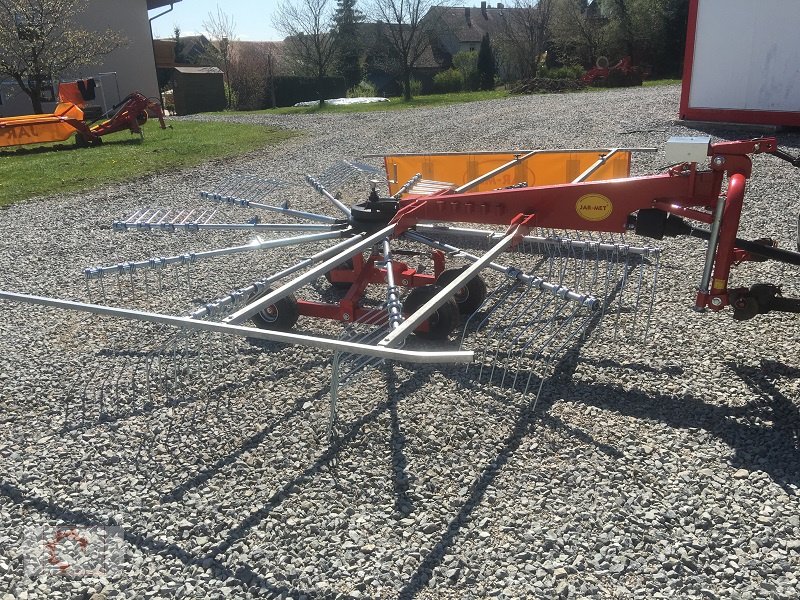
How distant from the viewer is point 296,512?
3229mm

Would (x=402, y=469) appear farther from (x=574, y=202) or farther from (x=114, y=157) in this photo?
(x=114, y=157)

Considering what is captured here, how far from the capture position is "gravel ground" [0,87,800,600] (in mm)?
2852

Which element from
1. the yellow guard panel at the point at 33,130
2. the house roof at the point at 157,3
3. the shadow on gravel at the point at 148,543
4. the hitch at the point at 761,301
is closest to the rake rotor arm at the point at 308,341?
the shadow on gravel at the point at 148,543

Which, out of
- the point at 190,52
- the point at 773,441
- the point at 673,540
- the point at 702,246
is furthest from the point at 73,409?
the point at 190,52

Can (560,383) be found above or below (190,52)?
below

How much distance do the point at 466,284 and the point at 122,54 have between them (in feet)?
81.8

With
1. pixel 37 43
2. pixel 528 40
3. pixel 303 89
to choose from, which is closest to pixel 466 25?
pixel 528 40

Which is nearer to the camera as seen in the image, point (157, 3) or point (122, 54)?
point (122, 54)

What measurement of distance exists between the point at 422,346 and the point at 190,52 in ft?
153

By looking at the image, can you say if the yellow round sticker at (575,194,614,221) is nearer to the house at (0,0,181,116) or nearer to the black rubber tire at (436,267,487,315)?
the black rubber tire at (436,267,487,315)

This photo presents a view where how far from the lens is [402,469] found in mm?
3516

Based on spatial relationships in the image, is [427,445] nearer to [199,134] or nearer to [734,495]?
[734,495]

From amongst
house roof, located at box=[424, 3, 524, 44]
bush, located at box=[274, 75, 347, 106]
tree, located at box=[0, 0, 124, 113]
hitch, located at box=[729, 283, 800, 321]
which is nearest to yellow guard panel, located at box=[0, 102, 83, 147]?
tree, located at box=[0, 0, 124, 113]

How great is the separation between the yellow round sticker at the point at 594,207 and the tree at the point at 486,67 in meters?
31.8
